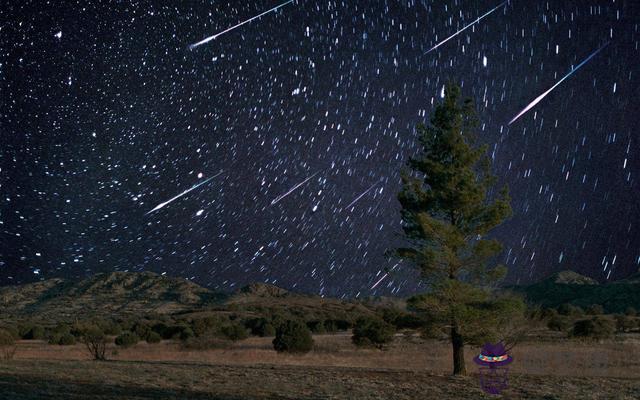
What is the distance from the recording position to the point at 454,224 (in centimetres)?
2152

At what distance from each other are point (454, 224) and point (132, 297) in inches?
4631

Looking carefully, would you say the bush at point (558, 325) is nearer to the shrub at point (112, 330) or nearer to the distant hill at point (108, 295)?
the shrub at point (112, 330)

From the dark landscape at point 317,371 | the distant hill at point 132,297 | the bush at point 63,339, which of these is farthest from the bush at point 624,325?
the distant hill at point 132,297

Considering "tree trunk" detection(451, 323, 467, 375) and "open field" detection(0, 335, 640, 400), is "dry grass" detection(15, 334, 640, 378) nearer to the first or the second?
"open field" detection(0, 335, 640, 400)

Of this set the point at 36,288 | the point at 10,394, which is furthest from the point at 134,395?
the point at 36,288

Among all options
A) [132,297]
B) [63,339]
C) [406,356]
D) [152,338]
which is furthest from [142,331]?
[132,297]

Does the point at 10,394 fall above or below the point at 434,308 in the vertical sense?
below

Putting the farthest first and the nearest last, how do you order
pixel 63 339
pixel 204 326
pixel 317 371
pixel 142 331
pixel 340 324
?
pixel 340 324
pixel 204 326
pixel 142 331
pixel 63 339
pixel 317 371

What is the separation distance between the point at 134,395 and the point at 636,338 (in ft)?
121

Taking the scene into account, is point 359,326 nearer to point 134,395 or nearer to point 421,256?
point 421,256

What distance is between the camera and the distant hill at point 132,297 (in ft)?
351

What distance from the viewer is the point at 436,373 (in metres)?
21.3

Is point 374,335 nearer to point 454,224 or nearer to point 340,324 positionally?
point 454,224

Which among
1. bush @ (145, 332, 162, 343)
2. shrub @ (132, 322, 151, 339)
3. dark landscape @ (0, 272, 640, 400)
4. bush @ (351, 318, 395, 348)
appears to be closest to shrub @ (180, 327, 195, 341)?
bush @ (145, 332, 162, 343)
